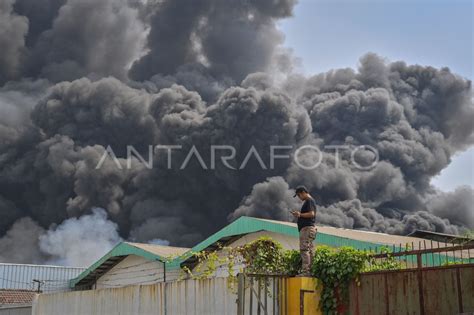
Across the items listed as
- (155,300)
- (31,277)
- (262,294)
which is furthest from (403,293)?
(31,277)

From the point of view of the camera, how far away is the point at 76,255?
35.9 meters

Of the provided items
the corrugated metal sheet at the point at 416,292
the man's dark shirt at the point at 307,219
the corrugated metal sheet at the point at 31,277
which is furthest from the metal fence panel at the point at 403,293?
the corrugated metal sheet at the point at 31,277

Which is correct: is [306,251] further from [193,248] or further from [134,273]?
[134,273]

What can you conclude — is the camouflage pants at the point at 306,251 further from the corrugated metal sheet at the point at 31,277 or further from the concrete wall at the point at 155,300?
the corrugated metal sheet at the point at 31,277

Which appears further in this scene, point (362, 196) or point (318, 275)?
point (362, 196)

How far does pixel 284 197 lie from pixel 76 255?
14.7 metres

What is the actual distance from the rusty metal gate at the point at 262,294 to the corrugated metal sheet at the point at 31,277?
16.0 metres

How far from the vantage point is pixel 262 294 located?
24.8 ft

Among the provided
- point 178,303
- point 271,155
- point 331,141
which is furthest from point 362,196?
point 178,303

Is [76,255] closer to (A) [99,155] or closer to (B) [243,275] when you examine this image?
(A) [99,155]

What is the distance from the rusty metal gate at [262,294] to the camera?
7398mm

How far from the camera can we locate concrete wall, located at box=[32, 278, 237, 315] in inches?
325

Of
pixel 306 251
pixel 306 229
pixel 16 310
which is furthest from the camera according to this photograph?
pixel 16 310

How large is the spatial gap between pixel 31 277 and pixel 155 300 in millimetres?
14753
